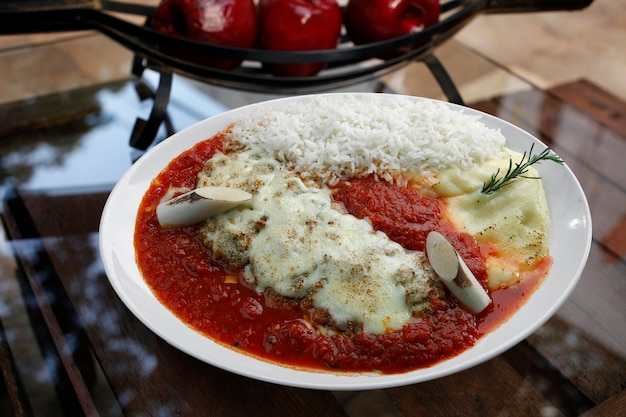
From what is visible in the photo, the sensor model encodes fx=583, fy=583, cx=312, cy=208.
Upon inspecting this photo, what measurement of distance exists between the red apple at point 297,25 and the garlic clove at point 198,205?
69 cm

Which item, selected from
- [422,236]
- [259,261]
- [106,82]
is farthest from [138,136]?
[422,236]

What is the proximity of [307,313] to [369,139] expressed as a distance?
17.3 inches

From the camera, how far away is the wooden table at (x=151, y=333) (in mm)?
1093

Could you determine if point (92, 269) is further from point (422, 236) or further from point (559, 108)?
point (559, 108)

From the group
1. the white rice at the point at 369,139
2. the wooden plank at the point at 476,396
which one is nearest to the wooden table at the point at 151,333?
the wooden plank at the point at 476,396

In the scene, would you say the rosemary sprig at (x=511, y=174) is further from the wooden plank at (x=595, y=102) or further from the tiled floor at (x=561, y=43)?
the tiled floor at (x=561, y=43)

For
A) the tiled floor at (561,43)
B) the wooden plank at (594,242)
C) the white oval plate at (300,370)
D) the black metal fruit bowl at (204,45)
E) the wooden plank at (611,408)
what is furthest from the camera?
the tiled floor at (561,43)

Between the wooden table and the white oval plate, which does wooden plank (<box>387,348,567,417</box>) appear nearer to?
the wooden table

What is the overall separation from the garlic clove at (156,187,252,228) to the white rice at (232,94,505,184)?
185 mm

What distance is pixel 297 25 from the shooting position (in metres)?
1.68

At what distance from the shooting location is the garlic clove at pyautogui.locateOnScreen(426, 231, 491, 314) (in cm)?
101

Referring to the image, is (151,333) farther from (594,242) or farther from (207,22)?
(594,242)

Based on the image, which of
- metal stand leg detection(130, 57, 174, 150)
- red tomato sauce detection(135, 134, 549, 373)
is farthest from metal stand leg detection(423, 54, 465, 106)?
metal stand leg detection(130, 57, 174, 150)

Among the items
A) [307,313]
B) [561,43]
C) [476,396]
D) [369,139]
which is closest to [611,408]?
[476,396]
